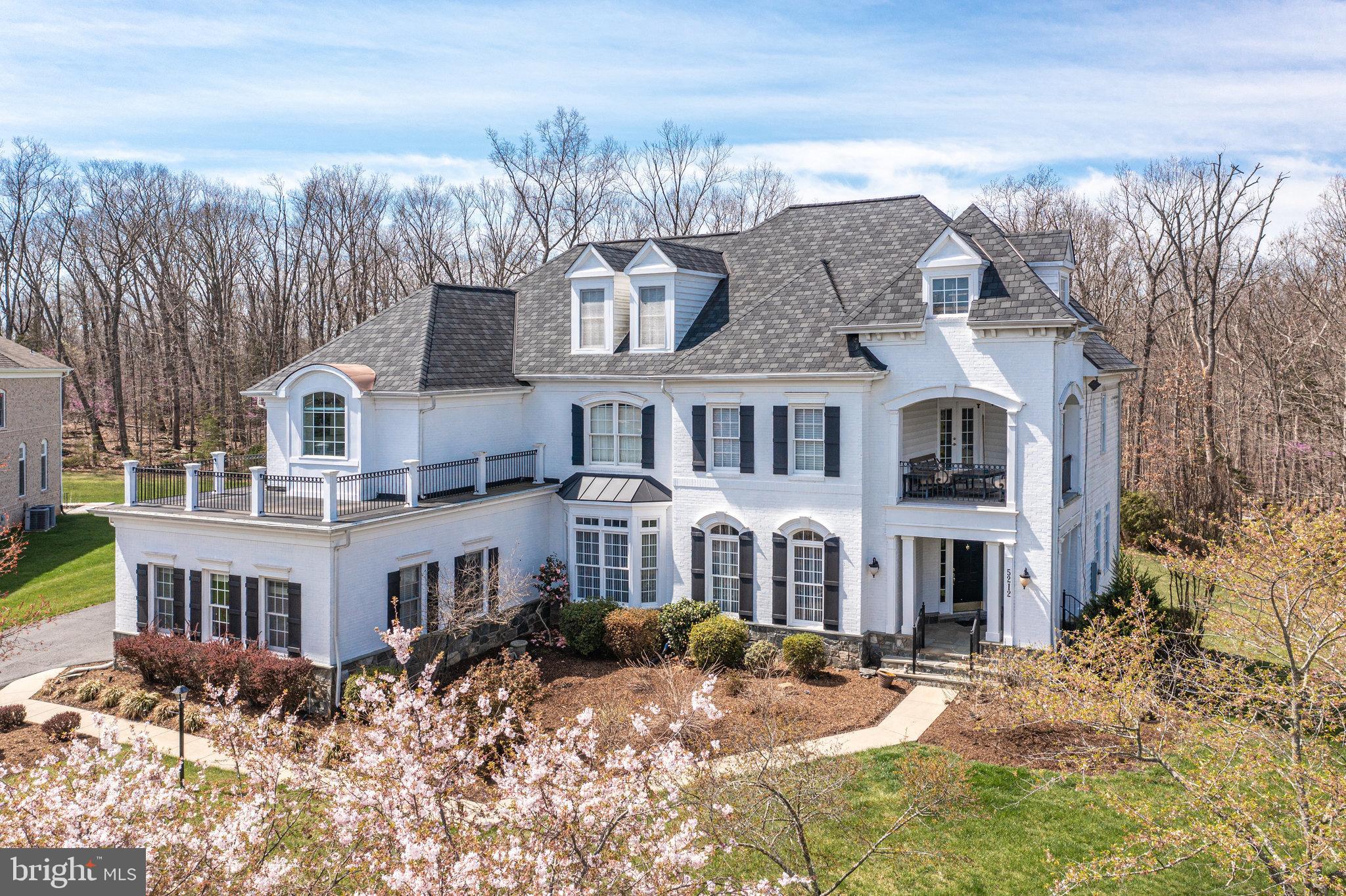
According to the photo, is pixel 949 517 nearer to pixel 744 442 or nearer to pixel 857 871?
pixel 744 442

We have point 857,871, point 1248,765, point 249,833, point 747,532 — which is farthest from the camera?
point 747,532

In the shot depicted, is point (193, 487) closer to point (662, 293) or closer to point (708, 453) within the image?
point (708, 453)

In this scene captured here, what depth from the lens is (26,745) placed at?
16.3 meters

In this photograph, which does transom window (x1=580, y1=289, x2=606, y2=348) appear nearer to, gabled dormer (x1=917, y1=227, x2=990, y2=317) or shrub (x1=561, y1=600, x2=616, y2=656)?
shrub (x1=561, y1=600, x2=616, y2=656)

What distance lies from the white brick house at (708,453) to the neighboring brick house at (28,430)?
1815cm

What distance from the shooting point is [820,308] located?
71.4 ft

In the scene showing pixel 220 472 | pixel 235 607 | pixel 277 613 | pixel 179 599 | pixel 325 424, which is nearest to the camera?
pixel 277 613

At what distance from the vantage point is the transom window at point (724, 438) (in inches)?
856

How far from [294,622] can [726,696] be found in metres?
8.53

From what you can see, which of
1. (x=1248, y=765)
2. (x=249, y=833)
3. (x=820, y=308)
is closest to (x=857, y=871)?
(x=1248, y=765)

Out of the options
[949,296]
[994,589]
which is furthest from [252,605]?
[949,296]

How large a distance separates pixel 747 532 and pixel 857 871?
33.0 feet

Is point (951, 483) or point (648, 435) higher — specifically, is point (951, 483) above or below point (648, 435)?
below

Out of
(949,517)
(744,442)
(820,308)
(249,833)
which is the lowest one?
(249,833)
